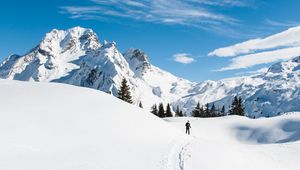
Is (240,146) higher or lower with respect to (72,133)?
higher

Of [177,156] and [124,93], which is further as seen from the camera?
[124,93]

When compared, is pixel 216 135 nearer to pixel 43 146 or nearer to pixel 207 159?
pixel 207 159

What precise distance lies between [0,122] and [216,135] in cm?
4840

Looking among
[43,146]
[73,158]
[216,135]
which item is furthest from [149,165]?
[216,135]

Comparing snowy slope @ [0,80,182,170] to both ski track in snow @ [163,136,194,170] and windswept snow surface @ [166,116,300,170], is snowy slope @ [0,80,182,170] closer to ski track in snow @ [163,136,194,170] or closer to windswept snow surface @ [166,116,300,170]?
ski track in snow @ [163,136,194,170]

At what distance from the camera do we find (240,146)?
148 feet

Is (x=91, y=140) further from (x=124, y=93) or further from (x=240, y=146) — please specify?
(x=124, y=93)

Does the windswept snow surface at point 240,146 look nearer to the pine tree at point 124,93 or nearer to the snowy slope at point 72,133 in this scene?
the snowy slope at point 72,133

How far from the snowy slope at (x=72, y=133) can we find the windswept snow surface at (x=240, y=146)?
2180mm

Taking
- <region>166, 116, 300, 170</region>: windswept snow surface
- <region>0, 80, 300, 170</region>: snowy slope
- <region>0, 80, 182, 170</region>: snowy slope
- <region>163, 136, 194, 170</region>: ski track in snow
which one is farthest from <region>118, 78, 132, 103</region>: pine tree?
<region>163, 136, 194, 170</region>: ski track in snow

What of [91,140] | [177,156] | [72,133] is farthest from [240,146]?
[72,133]

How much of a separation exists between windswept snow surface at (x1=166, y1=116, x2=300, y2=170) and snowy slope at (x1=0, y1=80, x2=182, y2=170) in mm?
2180

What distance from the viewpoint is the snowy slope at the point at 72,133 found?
25.3 metres

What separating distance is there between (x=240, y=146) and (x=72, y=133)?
21.9 m
